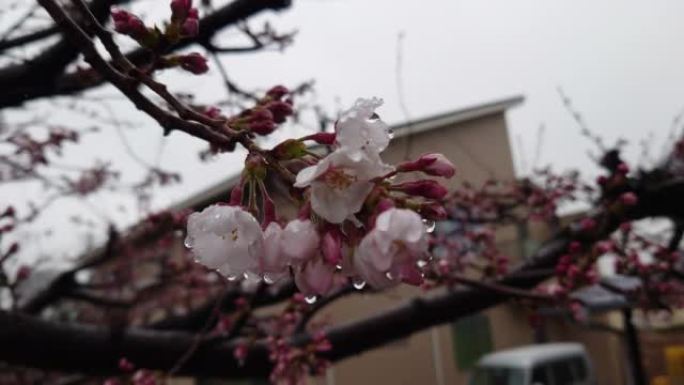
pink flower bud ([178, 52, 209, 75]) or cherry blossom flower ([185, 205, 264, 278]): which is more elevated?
pink flower bud ([178, 52, 209, 75])

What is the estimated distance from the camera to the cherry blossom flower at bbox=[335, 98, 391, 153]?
2.36 feet

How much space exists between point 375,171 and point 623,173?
7.30 ft

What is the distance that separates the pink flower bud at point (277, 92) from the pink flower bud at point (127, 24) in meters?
0.26

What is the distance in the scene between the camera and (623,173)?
2627 millimetres

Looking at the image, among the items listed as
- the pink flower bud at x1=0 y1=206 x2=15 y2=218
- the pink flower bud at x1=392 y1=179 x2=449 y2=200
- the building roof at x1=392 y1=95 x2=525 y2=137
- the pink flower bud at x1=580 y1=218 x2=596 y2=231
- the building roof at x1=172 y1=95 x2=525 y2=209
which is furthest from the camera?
the building roof at x1=392 y1=95 x2=525 y2=137

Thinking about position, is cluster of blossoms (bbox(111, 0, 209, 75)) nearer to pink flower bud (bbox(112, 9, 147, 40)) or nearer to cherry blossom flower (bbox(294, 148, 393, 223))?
pink flower bud (bbox(112, 9, 147, 40))

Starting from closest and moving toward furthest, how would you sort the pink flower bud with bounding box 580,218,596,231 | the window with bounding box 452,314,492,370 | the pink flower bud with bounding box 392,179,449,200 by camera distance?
the pink flower bud with bounding box 392,179,449,200
the pink flower bud with bounding box 580,218,596,231
the window with bounding box 452,314,492,370

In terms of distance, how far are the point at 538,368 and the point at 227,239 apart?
920cm

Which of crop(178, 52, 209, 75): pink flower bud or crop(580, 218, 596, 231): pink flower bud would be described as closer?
crop(178, 52, 209, 75): pink flower bud

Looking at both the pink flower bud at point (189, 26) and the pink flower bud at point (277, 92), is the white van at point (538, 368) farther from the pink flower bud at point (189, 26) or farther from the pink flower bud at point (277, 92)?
the pink flower bud at point (189, 26)

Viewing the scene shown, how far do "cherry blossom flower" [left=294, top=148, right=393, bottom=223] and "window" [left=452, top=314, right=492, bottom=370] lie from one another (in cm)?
1175

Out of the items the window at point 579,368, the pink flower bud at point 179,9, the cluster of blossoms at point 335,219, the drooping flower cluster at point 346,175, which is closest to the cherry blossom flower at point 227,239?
the cluster of blossoms at point 335,219

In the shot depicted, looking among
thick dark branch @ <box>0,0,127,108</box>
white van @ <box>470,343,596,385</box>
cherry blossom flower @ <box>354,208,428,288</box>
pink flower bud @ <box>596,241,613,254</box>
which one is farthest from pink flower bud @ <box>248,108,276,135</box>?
white van @ <box>470,343,596,385</box>

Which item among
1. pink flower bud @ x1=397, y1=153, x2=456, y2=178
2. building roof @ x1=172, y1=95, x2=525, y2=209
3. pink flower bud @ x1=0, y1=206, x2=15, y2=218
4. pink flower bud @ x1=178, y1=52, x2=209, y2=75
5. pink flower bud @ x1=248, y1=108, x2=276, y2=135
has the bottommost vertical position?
pink flower bud @ x1=397, y1=153, x2=456, y2=178
